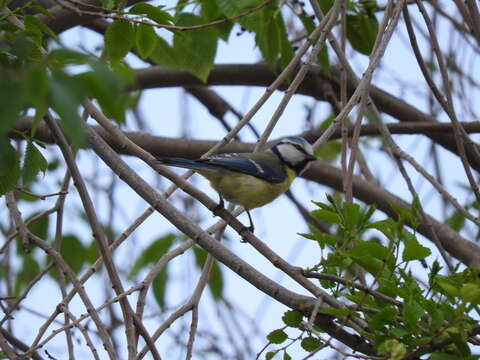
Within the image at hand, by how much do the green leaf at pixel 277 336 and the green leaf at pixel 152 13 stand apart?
4.01 feet

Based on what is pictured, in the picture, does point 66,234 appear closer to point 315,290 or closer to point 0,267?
point 0,267

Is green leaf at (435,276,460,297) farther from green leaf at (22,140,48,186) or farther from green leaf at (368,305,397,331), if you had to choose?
green leaf at (22,140,48,186)

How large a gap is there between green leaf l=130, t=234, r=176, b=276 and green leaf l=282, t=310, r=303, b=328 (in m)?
2.16

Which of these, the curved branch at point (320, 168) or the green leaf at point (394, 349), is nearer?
the green leaf at point (394, 349)

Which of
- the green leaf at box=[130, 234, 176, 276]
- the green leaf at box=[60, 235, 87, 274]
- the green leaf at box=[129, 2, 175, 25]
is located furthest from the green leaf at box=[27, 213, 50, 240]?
the green leaf at box=[129, 2, 175, 25]

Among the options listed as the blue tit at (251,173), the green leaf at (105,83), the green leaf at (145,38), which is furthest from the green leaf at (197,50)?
the green leaf at (105,83)

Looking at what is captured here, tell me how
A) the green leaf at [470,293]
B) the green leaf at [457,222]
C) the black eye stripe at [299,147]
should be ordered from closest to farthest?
the green leaf at [470,293] < the black eye stripe at [299,147] < the green leaf at [457,222]

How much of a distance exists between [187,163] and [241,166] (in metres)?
0.58

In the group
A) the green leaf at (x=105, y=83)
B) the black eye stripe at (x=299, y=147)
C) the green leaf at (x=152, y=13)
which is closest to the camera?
the green leaf at (x=105, y=83)

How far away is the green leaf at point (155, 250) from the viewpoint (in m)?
4.27

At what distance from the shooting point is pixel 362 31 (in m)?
3.60

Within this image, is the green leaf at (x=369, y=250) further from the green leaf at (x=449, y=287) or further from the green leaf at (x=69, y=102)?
the green leaf at (x=69, y=102)

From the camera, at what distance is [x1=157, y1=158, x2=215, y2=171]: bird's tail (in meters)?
2.75

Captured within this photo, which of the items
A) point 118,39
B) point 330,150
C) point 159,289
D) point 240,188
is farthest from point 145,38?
point 330,150
